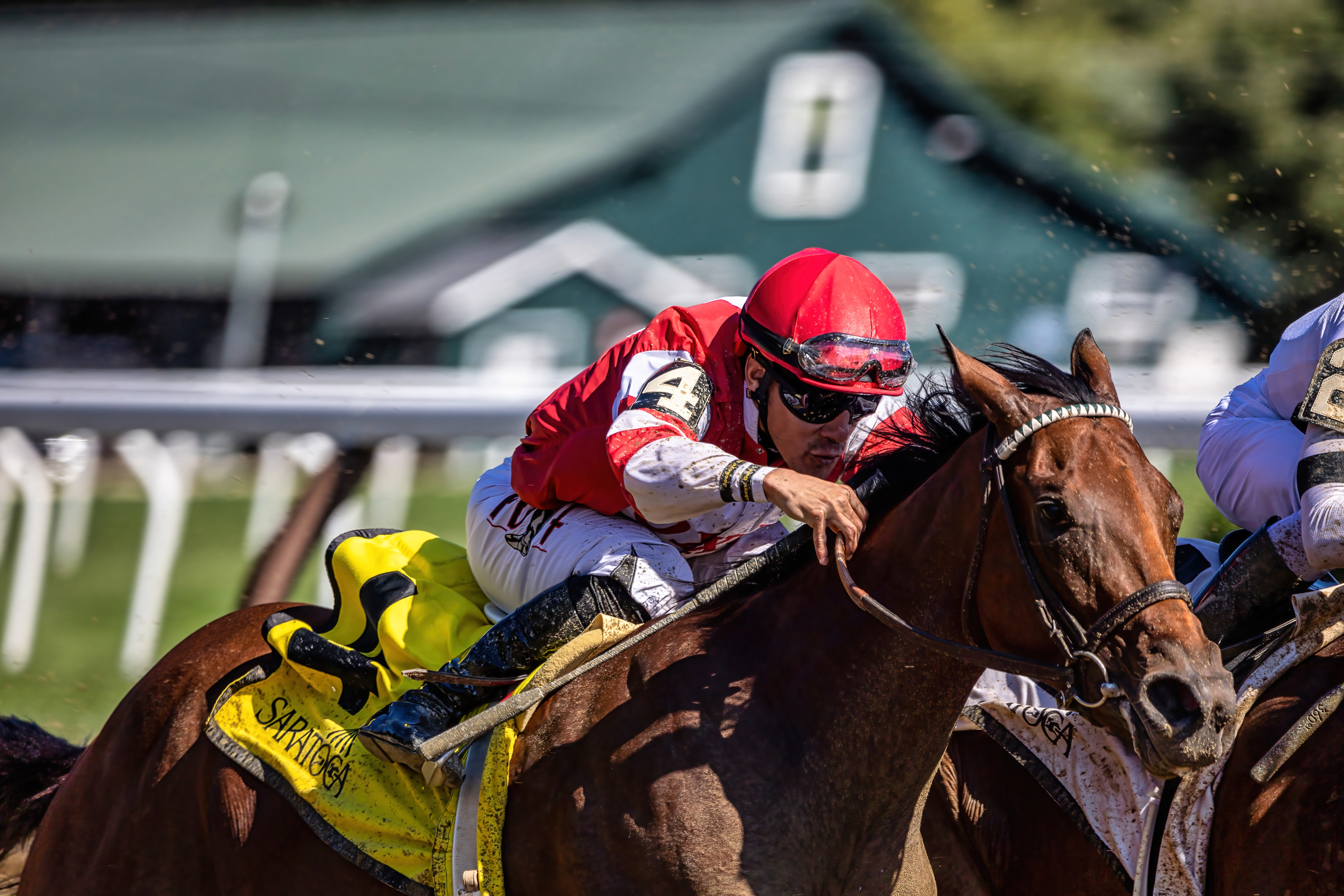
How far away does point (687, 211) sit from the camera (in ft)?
30.2

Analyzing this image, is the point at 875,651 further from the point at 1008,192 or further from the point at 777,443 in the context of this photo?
the point at 1008,192

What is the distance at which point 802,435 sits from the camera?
268 centimetres

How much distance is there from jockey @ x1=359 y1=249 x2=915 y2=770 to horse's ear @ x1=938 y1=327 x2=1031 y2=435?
320mm

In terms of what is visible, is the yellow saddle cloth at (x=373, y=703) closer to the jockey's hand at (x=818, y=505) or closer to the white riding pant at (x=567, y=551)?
the white riding pant at (x=567, y=551)

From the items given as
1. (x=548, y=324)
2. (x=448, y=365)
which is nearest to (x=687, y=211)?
(x=548, y=324)

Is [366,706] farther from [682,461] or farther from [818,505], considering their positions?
[818,505]

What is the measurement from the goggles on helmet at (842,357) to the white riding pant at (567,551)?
1.81ft

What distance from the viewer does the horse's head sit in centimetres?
188

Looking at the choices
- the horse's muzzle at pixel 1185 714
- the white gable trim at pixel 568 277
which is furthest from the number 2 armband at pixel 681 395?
the white gable trim at pixel 568 277

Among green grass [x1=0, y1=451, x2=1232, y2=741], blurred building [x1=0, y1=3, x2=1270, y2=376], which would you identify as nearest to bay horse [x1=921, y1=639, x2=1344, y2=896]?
green grass [x1=0, y1=451, x2=1232, y2=741]

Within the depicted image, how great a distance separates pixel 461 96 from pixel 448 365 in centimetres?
321

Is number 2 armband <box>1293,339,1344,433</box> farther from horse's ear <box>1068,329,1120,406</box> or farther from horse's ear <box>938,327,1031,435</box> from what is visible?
horse's ear <box>938,327,1031,435</box>

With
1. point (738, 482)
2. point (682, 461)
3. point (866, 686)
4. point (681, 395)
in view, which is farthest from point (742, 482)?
point (866, 686)

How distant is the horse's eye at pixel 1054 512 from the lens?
6.59ft
